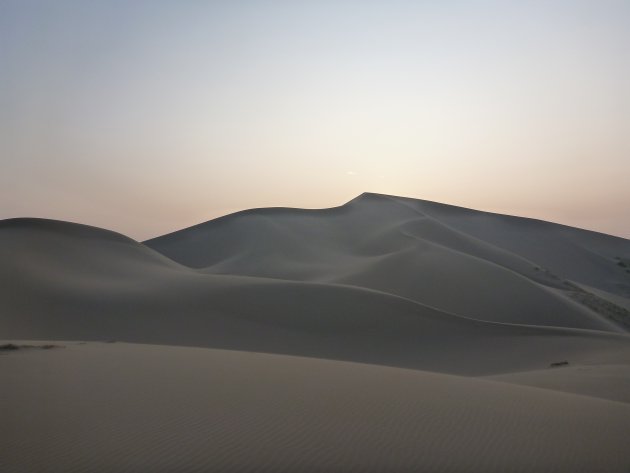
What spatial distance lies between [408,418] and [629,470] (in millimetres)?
1867

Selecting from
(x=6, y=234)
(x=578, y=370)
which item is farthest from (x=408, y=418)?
(x=6, y=234)

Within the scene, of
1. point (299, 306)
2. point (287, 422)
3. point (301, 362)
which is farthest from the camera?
point (299, 306)

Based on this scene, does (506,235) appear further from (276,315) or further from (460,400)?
(460,400)

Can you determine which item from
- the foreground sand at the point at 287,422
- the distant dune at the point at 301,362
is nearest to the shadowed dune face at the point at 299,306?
the distant dune at the point at 301,362

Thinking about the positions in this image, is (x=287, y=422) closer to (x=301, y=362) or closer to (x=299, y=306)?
(x=301, y=362)

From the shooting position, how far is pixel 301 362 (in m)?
9.41

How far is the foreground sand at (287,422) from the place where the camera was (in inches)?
181

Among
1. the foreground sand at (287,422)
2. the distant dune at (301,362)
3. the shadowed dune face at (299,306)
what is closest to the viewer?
the foreground sand at (287,422)

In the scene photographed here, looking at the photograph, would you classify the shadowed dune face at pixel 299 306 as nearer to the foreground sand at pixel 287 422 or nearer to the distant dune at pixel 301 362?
the distant dune at pixel 301 362

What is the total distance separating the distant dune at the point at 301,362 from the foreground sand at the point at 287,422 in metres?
0.02

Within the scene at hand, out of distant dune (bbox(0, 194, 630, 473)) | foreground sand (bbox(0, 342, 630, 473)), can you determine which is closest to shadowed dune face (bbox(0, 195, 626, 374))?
distant dune (bbox(0, 194, 630, 473))

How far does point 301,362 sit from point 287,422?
388cm

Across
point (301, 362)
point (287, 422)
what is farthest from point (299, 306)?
point (287, 422)

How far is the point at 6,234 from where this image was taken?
25109 millimetres
